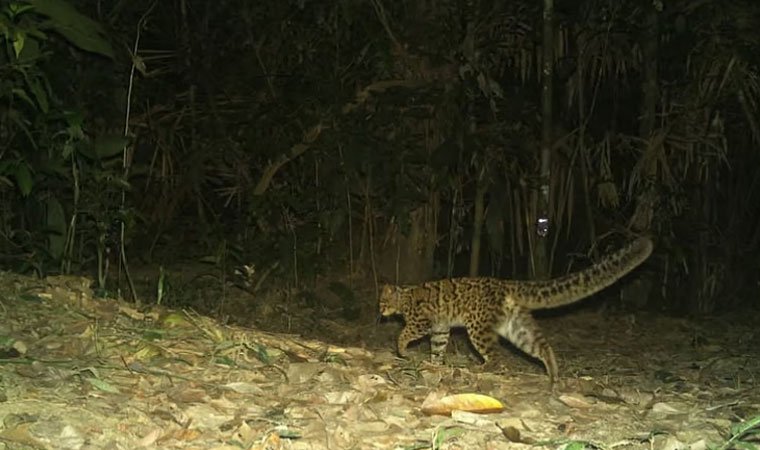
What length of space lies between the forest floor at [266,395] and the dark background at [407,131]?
315 centimetres

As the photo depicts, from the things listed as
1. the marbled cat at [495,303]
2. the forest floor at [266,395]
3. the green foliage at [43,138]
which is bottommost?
the marbled cat at [495,303]

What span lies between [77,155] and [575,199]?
5981mm

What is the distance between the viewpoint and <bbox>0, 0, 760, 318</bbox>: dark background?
1006 centimetres

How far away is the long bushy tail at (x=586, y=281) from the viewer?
24.3ft

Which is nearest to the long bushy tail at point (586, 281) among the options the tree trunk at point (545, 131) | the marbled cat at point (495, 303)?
the marbled cat at point (495, 303)

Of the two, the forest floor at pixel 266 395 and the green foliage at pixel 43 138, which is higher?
the green foliage at pixel 43 138

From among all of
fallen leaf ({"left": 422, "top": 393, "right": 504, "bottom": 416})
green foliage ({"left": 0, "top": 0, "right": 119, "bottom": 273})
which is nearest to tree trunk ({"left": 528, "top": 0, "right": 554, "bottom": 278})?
green foliage ({"left": 0, "top": 0, "right": 119, "bottom": 273})

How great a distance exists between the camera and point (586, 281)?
7.74 metres

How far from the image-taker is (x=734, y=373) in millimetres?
7324

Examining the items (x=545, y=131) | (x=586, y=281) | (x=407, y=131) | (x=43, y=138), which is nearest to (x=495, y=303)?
(x=586, y=281)

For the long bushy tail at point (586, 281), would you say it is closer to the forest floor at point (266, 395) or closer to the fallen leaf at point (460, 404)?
the forest floor at point (266, 395)

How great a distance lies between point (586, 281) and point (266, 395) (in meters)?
3.58

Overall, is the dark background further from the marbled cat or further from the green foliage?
the marbled cat

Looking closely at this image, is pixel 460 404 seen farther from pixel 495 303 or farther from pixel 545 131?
pixel 545 131
